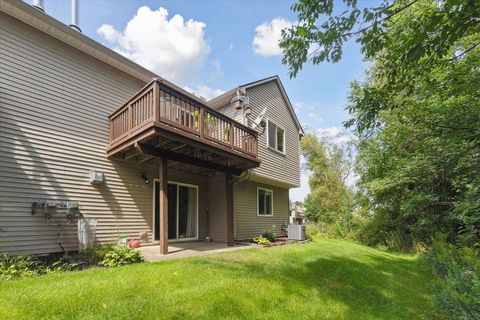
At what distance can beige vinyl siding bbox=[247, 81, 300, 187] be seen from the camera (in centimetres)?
1112

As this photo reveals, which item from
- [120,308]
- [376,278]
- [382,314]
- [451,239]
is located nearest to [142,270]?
[120,308]

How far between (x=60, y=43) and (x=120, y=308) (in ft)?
20.9

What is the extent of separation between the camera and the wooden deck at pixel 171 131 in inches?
237

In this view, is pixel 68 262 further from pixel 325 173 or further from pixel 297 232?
pixel 325 173

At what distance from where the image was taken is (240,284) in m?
4.52

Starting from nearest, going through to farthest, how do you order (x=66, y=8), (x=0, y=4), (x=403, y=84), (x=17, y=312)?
(x=17, y=312) < (x=403, y=84) < (x=0, y=4) < (x=66, y=8)

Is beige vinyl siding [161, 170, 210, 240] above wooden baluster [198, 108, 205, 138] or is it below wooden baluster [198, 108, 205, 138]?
below

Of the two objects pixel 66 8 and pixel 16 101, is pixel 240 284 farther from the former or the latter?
pixel 66 8

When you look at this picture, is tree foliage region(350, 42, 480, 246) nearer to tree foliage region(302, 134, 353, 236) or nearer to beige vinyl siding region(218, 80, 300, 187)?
beige vinyl siding region(218, 80, 300, 187)

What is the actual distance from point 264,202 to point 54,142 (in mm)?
8585

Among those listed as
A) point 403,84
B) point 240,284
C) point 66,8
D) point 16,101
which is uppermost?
point 66,8

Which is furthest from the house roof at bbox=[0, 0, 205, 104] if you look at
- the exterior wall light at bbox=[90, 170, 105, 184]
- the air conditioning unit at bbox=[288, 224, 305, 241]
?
the air conditioning unit at bbox=[288, 224, 305, 241]

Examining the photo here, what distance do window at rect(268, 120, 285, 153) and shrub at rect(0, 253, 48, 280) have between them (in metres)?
8.65

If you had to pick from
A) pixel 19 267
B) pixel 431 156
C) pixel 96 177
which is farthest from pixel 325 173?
pixel 19 267
